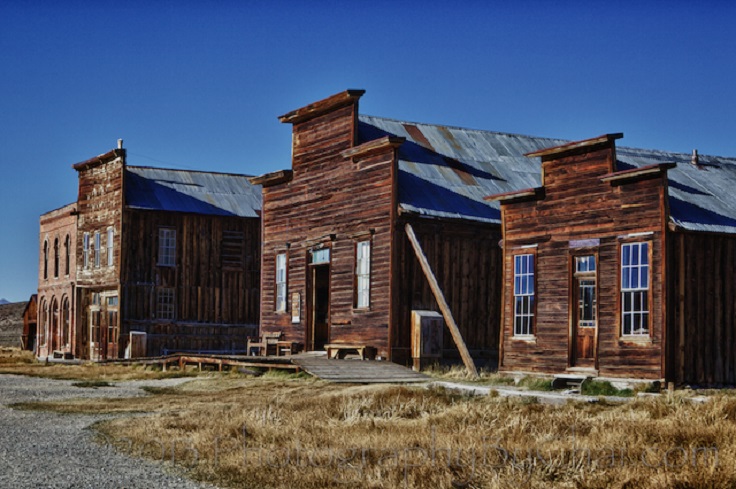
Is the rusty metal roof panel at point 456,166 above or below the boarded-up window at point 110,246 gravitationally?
above

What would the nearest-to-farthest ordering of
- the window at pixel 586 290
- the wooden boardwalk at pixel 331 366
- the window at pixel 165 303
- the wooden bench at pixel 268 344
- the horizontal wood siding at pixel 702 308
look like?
the horizontal wood siding at pixel 702 308, the window at pixel 586 290, the wooden boardwalk at pixel 331 366, the wooden bench at pixel 268 344, the window at pixel 165 303

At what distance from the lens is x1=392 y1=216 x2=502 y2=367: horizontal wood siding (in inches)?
1019

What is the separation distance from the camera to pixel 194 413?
15273 millimetres

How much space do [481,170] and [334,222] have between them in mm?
4657

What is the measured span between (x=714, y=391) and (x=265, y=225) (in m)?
16.4

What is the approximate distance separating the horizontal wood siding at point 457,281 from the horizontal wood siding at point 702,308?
768 centimetres

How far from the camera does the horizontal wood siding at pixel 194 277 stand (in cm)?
3775

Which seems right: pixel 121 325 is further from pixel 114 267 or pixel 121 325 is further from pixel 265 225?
pixel 265 225

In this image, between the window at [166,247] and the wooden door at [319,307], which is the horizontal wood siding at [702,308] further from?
the window at [166,247]

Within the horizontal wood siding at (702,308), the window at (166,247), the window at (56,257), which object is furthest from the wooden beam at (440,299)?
the window at (56,257)

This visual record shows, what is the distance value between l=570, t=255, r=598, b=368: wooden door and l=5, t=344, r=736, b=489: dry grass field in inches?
183

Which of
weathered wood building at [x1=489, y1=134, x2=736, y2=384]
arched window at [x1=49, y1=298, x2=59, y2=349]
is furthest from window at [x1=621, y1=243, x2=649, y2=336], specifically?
arched window at [x1=49, y1=298, x2=59, y2=349]

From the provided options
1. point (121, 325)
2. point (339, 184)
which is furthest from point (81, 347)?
point (339, 184)

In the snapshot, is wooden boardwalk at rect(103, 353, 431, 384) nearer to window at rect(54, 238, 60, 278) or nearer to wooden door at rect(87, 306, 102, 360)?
wooden door at rect(87, 306, 102, 360)
